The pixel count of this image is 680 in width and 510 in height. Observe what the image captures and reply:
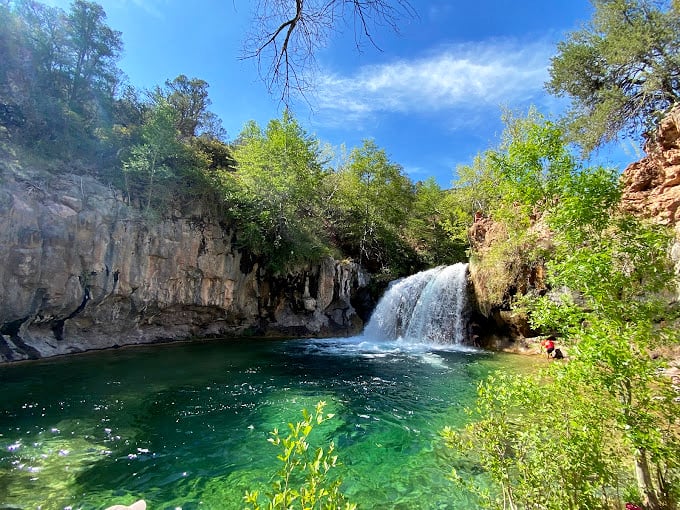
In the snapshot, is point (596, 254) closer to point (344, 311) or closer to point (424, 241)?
point (344, 311)

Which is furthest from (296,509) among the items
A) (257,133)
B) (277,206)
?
(257,133)

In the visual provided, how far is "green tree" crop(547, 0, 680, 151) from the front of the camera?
12328 millimetres

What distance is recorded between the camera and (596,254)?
279cm

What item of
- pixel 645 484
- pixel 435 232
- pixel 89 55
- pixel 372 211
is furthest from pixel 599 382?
pixel 435 232

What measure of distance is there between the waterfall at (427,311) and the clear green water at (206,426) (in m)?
5.59

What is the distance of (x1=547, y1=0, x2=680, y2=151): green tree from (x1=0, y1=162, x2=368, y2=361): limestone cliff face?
14.8 metres

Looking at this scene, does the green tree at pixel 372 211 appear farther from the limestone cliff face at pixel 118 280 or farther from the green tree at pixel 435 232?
the limestone cliff face at pixel 118 280

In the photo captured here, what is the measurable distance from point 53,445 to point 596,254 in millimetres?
7797

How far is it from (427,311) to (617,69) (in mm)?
14004

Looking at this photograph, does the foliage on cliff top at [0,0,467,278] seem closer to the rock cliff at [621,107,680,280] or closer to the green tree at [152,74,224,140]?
the green tree at [152,74,224,140]

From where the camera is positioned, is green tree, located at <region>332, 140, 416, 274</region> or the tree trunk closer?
the tree trunk

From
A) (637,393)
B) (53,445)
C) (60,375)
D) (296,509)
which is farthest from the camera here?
(60,375)

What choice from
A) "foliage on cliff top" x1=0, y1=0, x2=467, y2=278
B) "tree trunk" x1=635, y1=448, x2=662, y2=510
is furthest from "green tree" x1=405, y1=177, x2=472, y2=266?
"tree trunk" x1=635, y1=448, x2=662, y2=510

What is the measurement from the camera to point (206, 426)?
20.1 ft
